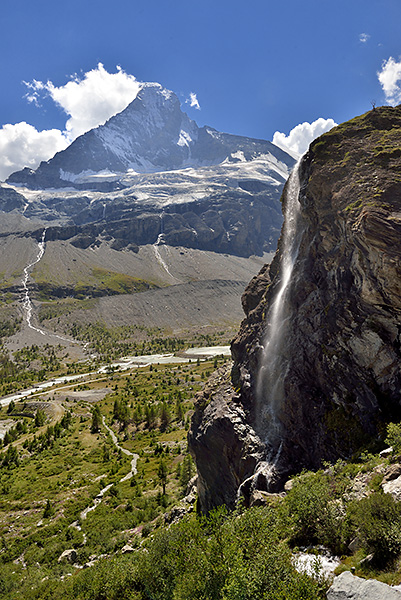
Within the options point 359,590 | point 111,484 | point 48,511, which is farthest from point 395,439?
point 111,484

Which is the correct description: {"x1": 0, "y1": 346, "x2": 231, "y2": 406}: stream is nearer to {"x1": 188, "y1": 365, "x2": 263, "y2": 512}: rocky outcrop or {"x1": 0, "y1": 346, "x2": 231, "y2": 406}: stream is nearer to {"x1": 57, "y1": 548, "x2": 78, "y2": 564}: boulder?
{"x1": 57, "y1": 548, "x2": 78, "y2": 564}: boulder

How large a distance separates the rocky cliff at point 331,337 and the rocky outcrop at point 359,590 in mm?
13297

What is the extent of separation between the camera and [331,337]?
25406mm

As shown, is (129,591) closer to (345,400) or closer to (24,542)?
(345,400)

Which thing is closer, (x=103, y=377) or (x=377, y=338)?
(x=377, y=338)

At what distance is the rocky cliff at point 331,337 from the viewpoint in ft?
69.1

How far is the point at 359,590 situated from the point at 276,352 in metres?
22.7

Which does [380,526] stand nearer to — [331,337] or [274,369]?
[331,337]

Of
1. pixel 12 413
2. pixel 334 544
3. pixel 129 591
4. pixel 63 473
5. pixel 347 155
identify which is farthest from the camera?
pixel 12 413

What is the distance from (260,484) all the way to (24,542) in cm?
2650

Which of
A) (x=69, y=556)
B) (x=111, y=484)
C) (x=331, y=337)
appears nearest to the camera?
(x=331, y=337)

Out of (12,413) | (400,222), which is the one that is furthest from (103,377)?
(400,222)

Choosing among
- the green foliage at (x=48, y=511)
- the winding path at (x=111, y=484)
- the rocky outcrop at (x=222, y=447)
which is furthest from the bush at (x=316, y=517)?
the green foliage at (x=48, y=511)

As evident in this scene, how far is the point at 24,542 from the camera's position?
1265 inches
